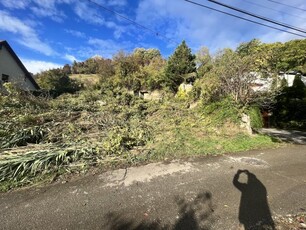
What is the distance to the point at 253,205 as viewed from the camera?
11.2 ft

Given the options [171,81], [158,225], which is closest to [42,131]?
[158,225]

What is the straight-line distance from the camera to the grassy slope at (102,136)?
491cm

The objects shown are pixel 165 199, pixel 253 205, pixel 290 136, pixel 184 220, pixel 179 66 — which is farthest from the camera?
pixel 179 66

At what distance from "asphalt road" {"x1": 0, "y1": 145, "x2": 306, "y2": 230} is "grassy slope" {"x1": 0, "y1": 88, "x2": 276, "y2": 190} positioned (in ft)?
2.22

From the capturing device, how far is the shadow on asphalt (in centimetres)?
292

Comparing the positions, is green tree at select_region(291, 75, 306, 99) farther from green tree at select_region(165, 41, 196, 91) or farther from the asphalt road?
green tree at select_region(165, 41, 196, 91)

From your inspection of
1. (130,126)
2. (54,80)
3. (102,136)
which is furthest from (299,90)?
(54,80)

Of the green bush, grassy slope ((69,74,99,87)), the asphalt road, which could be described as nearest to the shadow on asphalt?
the asphalt road

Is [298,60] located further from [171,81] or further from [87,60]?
[87,60]

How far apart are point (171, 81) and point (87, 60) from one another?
28123 mm

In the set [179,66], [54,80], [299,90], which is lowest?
[299,90]

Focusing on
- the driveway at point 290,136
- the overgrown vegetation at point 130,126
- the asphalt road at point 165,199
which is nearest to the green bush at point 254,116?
the overgrown vegetation at point 130,126

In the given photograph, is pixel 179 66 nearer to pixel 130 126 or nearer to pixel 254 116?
pixel 254 116

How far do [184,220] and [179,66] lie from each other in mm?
24802
